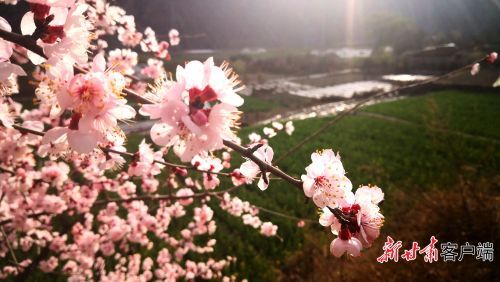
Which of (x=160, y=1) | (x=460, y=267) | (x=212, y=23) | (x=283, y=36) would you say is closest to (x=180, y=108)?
(x=460, y=267)

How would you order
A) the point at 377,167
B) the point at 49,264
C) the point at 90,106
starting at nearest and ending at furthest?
the point at 90,106 → the point at 49,264 → the point at 377,167

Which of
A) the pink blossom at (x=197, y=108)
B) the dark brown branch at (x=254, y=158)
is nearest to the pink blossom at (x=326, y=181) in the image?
the dark brown branch at (x=254, y=158)

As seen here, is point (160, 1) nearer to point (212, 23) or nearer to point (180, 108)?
point (180, 108)

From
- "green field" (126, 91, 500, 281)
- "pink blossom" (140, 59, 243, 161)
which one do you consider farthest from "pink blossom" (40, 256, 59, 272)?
"pink blossom" (140, 59, 243, 161)

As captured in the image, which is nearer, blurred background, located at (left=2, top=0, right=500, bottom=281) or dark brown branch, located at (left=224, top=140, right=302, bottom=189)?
dark brown branch, located at (left=224, top=140, right=302, bottom=189)

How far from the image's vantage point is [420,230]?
3721 millimetres

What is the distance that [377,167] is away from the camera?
316 inches

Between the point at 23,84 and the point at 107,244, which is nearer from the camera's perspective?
the point at 107,244

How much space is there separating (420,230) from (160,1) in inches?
320

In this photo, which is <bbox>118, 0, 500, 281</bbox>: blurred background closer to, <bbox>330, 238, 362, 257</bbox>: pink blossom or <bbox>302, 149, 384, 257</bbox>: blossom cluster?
<bbox>302, 149, 384, 257</bbox>: blossom cluster

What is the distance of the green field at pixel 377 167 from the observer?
435 centimetres

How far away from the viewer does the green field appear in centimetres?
435

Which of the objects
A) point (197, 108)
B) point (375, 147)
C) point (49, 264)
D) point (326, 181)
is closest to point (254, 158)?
point (197, 108)

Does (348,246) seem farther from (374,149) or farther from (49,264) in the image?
(374,149)
